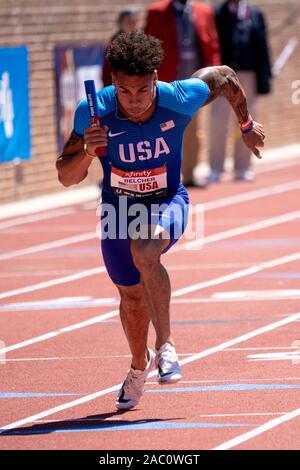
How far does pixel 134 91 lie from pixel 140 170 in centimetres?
48

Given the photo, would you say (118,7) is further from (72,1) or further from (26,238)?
(26,238)

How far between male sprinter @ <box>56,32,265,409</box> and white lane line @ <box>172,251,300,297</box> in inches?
142

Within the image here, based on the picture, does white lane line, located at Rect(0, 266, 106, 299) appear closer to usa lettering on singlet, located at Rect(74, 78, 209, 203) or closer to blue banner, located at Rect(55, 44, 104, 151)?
usa lettering on singlet, located at Rect(74, 78, 209, 203)

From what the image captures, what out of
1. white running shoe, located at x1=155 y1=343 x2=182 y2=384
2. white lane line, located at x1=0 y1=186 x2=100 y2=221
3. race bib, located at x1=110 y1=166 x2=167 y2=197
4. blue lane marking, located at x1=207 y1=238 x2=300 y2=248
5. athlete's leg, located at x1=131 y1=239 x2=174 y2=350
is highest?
race bib, located at x1=110 y1=166 x2=167 y2=197

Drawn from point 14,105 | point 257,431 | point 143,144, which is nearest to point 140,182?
point 143,144

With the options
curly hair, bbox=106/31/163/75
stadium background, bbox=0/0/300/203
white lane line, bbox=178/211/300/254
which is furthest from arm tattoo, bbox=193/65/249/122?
stadium background, bbox=0/0/300/203

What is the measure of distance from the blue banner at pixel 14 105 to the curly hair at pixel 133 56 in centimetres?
910

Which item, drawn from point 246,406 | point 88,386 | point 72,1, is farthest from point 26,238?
point 246,406

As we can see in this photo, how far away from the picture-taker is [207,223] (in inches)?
605

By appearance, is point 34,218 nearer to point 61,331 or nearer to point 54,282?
point 54,282

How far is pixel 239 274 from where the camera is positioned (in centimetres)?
1218

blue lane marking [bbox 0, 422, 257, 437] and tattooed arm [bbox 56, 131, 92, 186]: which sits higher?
tattooed arm [bbox 56, 131, 92, 186]

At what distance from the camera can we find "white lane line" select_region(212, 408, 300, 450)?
661cm

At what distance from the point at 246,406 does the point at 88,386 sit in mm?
1187
